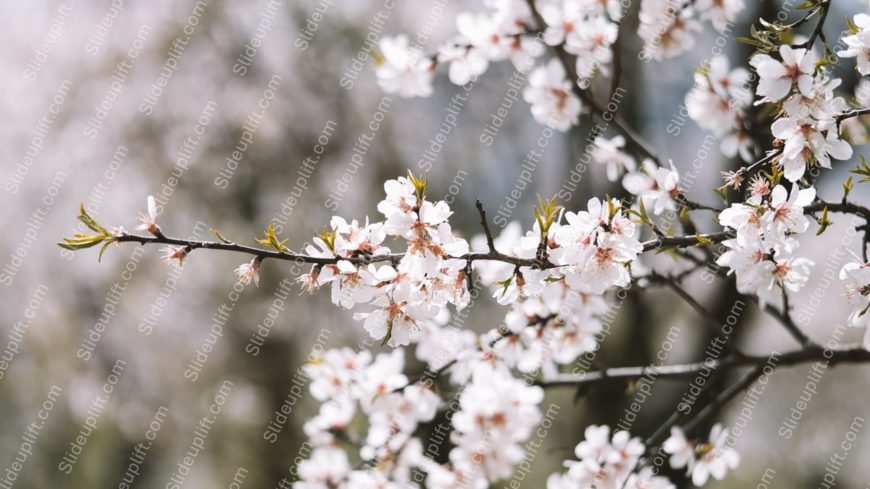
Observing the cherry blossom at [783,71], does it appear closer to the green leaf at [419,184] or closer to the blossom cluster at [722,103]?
the green leaf at [419,184]

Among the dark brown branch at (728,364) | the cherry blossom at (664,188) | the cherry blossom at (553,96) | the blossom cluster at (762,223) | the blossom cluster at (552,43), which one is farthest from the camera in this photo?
the cherry blossom at (553,96)

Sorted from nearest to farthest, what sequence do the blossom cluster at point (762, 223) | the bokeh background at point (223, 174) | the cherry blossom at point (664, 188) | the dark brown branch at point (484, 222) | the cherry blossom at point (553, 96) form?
the dark brown branch at point (484, 222)
the blossom cluster at point (762, 223)
the cherry blossom at point (664, 188)
the cherry blossom at point (553, 96)
the bokeh background at point (223, 174)

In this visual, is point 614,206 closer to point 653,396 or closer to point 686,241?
point 686,241

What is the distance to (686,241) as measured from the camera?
127 centimetres

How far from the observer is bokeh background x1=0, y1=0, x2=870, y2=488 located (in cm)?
567

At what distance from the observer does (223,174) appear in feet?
19.4

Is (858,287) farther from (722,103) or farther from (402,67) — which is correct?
(402,67)

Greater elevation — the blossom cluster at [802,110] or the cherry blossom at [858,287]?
the blossom cluster at [802,110]

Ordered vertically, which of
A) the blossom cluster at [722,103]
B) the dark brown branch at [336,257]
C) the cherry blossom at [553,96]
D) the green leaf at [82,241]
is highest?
the blossom cluster at [722,103]

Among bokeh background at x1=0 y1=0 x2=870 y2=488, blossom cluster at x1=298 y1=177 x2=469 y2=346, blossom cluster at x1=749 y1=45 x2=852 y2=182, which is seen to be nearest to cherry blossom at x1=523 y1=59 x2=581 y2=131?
blossom cluster at x1=749 y1=45 x2=852 y2=182

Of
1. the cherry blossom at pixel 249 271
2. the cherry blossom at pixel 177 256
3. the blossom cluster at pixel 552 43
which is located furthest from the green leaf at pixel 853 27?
the cherry blossom at pixel 177 256

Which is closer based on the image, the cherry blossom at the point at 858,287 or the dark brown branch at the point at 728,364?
the cherry blossom at the point at 858,287

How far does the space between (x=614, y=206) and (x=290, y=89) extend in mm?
5167

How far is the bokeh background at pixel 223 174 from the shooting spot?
18.6 feet
